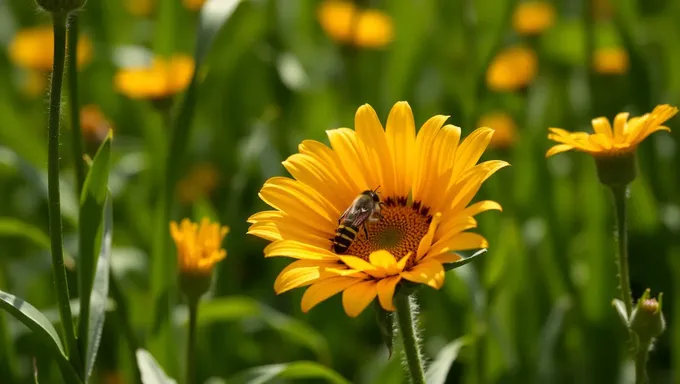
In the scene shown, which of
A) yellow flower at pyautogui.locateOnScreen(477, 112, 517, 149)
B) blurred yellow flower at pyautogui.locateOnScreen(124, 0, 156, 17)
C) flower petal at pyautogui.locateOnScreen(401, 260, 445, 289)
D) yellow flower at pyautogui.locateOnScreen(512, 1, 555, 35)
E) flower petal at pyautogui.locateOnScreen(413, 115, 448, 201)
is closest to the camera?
flower petal at pyautogui.locateOnScreen(401, 260, 445, 289)

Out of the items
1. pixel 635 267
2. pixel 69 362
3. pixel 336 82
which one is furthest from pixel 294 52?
pixel 69 362

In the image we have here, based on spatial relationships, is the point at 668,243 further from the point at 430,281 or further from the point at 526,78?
the point at 430,281

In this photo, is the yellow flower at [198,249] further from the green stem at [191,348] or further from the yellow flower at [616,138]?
the yellow flower at [616,138]

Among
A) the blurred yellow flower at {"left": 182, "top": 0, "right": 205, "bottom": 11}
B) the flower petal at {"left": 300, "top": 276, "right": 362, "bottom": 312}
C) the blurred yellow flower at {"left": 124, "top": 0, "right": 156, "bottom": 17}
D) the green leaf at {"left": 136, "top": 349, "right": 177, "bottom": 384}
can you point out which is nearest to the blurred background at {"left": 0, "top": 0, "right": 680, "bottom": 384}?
the blurred yellow flower at {"left": 182, "top": 0, "right": 205, "bottom": 11}

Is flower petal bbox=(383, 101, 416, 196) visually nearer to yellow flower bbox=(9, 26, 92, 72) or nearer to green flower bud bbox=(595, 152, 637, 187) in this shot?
green flower bud bbox=(595, 152, 637, 187)

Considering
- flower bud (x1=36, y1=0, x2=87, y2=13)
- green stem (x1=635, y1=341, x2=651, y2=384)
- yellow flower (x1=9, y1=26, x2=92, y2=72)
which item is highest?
flower bud (x1=36, y1=0, x2=87, y2=13)

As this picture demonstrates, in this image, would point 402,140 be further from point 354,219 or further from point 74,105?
point 74,105

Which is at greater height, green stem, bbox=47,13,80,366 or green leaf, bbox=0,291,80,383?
green stem, bbox=47,13,80,366

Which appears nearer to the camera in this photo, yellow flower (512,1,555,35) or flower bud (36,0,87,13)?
flower bud (36,0,87,13)
